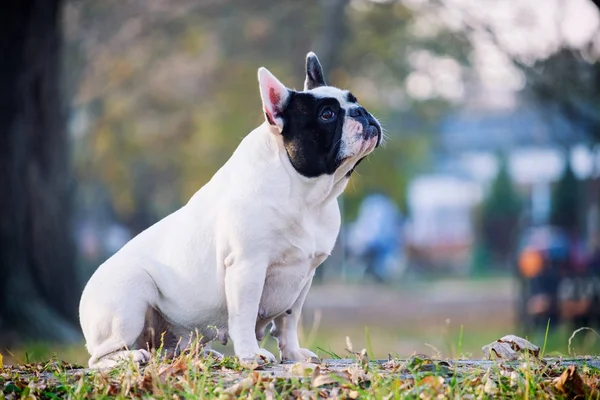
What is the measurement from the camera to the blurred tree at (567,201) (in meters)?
32.8

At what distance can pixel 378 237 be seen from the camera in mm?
30953

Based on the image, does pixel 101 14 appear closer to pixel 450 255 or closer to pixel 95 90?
pixel 95 90

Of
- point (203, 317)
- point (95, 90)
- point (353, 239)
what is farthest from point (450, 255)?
point (203, 317)

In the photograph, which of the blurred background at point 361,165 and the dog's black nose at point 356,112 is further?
the blurred background at point 361,165

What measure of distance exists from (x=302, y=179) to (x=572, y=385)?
1.73 metres

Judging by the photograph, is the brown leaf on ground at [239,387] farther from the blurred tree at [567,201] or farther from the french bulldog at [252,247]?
the blurred tree at [567,201]

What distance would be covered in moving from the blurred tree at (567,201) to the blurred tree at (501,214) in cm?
650

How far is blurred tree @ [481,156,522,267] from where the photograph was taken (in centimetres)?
4141

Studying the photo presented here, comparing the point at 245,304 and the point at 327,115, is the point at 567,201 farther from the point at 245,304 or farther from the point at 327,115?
the point at 245,304

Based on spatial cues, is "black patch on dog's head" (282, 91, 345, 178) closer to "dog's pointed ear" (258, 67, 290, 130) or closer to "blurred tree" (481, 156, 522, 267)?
"dog's pointed ear" (258, 67, 290, 130)

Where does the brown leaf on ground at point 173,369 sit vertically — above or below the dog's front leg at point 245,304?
below

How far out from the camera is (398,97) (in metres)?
31.7

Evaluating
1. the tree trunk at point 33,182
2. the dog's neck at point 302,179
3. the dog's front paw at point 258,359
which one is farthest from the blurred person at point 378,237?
the dog's front paw at point 258,359

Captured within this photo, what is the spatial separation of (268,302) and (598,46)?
45.2ft
